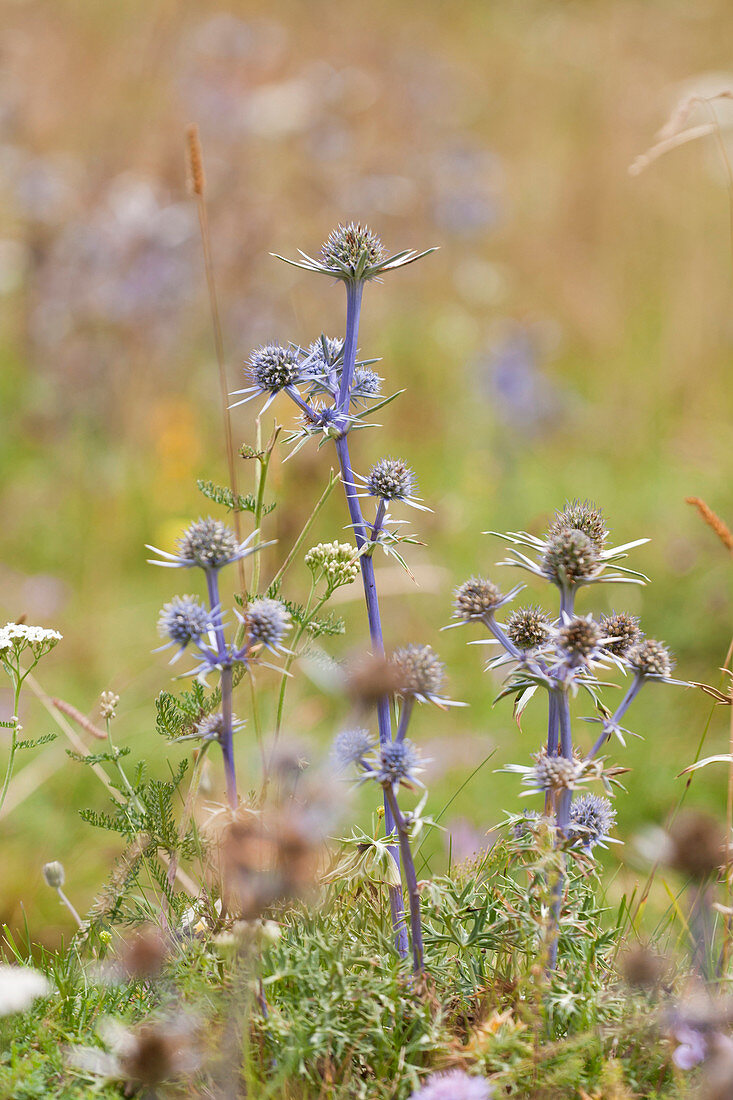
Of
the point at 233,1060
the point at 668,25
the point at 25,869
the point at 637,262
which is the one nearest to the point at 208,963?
the point at 233,1060

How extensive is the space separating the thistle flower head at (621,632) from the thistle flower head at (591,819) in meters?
0.21

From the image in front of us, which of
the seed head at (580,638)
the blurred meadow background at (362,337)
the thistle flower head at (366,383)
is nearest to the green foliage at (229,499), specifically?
the thistle flower head at (366,383)

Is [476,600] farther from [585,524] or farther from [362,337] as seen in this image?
[362,337]

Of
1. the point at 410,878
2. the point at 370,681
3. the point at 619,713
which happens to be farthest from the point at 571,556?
the point at 410,878

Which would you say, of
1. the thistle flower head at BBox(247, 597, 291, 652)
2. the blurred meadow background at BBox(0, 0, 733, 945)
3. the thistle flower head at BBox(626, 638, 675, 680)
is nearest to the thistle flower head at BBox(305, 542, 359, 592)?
the thistle flower head at BBox(247, 597, 291, 652)

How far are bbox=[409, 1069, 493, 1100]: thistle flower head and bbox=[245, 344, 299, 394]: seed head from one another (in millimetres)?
798

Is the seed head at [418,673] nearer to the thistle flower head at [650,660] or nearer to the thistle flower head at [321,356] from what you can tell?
the thistle flower head at [650,660]

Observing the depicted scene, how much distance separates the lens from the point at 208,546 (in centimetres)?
108

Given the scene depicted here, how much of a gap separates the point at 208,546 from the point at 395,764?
Answer: 1.06 feet

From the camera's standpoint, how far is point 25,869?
2568 millimetres

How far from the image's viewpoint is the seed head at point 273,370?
3.90ft

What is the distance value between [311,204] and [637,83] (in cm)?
408

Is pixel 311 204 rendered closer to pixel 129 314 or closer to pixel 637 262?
pixel 129 314

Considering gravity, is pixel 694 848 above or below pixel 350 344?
below
